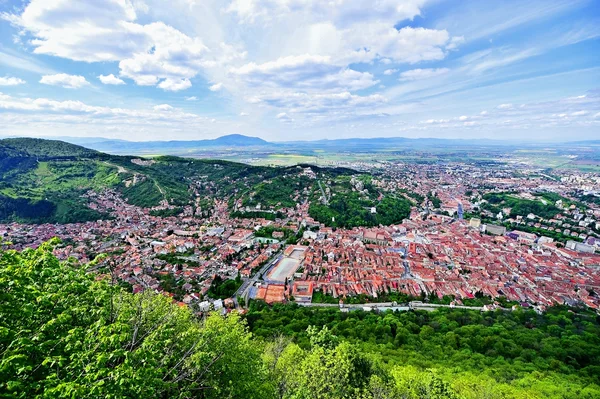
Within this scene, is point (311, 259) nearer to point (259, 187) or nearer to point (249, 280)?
point (249, 280)

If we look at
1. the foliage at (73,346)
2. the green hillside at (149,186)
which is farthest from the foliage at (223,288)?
the green hillside at (149,186)

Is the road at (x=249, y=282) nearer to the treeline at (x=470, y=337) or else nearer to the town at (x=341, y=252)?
the town at (x=341, y=252)

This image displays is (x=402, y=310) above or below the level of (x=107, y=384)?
below

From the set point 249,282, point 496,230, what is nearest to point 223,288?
point 249,282

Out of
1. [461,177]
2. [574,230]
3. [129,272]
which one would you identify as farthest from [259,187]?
[461,177]

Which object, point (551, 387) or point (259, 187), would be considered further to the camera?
point (259, 187)

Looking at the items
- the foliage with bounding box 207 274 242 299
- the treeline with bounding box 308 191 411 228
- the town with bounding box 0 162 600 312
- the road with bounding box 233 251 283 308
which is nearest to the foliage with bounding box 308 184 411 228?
the treeline with bounding box 308 191 411 228

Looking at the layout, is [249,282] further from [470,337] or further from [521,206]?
[521,206]

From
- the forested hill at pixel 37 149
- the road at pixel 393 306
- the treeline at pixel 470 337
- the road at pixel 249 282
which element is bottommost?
the road at pixel 393 306
